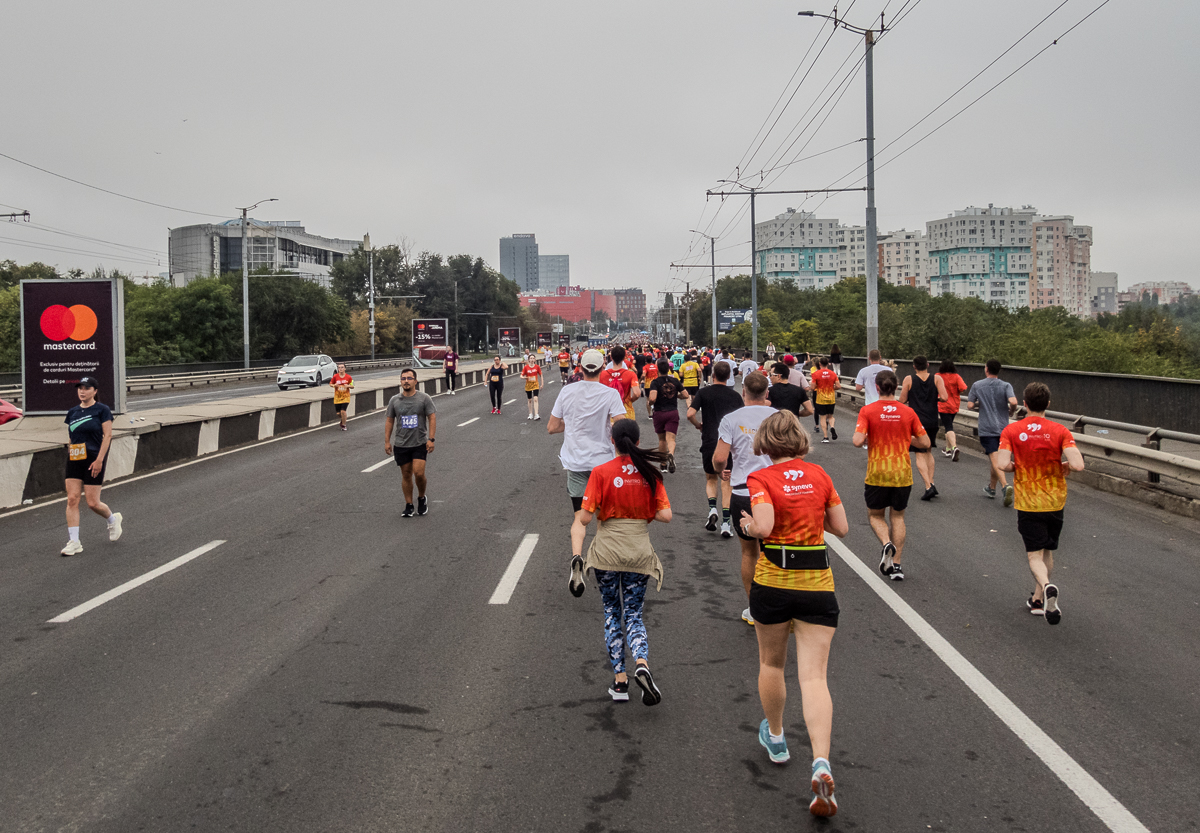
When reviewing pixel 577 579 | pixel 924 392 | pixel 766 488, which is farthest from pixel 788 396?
pixel 766 488

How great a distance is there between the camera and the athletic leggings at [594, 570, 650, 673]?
5309 mm

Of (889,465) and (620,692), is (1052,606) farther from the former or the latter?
(620,692)

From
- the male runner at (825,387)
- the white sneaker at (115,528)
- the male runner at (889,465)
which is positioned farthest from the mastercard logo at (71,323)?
the male runner at (889,465)

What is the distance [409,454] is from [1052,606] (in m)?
7.16

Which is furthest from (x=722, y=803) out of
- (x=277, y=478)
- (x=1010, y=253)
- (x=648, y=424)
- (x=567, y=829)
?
(x=1010, y=253)

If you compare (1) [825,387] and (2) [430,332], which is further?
(2) [430,332]

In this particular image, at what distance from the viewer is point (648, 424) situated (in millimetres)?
23734

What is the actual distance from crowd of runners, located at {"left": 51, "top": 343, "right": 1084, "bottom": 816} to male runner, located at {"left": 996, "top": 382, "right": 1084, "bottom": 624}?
0.03 feet

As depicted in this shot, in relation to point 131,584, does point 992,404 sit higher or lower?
higher

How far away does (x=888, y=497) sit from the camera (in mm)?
8172

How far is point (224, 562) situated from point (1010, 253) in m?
195

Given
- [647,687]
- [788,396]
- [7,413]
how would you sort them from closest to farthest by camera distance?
[647,687], [788,396], [7,413]

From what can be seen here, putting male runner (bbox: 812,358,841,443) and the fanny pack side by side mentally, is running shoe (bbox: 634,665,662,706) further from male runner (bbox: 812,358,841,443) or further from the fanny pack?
male runner (bbox: 812,358,841,443)

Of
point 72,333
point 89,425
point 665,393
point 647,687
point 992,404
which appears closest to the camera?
point 647,687
